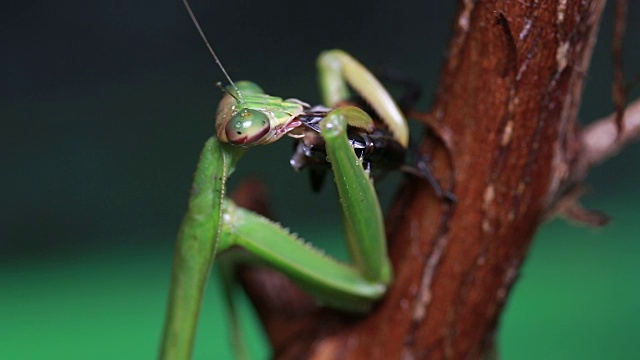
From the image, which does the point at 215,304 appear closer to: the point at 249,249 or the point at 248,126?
the point at 249,249

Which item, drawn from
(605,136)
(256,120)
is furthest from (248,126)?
(605,136)

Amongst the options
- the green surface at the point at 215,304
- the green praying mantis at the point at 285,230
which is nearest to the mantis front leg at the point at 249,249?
the green praying mantis at the point at 285,230

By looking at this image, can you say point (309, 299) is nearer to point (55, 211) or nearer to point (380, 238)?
point (380, 238)

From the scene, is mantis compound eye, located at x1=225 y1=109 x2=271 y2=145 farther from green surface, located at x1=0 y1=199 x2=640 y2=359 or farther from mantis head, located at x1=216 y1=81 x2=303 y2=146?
green surface, located at x1=0 y1=199 x2=640 y2=359

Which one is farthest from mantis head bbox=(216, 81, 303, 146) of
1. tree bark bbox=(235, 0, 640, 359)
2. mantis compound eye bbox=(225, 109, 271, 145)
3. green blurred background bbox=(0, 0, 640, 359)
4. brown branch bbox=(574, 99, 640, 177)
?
green blurred background bbox=(0, 0, 640, 359)

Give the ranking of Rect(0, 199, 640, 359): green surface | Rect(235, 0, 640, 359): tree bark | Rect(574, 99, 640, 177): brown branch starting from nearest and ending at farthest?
Rect(235, 0, 640, 359): tree bark < Rect(574, 99, 640, 177): brown branch < Rect(0, 199, 640, 359): green surface
